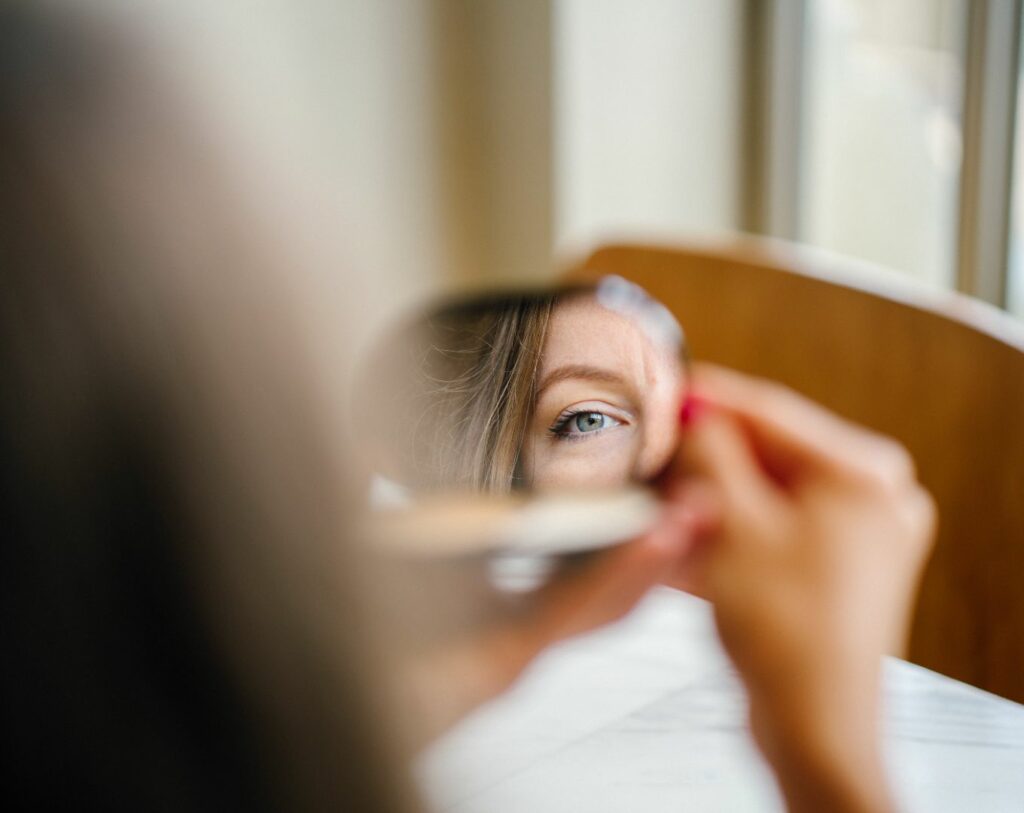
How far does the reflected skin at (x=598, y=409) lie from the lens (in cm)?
37

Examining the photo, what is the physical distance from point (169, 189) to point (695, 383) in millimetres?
219

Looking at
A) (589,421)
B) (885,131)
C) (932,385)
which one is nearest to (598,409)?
(589,421)

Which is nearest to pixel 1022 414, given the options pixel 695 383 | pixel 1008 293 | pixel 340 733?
pixel 695 383

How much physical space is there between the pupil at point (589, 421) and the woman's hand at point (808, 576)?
31mm

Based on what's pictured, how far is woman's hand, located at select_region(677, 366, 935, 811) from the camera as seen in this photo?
354 millimetres

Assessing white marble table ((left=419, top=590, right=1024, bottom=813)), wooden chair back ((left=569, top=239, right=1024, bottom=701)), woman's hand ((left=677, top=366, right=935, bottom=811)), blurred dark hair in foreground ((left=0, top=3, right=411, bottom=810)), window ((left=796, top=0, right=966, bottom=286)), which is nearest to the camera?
blurred dark hair in foreground ((left=0, top=3, right=411, bottom=810))

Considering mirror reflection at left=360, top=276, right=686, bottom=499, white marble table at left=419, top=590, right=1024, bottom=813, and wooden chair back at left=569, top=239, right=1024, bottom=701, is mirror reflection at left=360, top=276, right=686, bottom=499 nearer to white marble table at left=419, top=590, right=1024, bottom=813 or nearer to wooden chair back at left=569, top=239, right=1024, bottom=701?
white marble table at left=419, top=590, right=1024, bottom=813

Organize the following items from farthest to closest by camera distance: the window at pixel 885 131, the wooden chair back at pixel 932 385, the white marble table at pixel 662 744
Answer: the window at pixel 885 131 < the wooden chair back at pixel 932 385 < the white marble table at pixel 662 744

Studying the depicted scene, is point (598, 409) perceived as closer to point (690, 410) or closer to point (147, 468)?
point (690, 410)

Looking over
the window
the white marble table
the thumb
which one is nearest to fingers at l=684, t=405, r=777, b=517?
the thumb

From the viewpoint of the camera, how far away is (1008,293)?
4.75 ft

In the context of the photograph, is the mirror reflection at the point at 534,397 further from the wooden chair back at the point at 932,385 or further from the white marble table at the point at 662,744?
the wooden chair back at the point at 932,385

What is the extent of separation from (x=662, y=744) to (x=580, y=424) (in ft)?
0.70

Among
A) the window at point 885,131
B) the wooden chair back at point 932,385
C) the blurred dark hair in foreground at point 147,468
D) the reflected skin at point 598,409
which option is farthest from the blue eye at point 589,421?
the window at point 885,131
